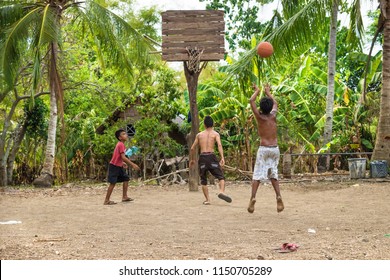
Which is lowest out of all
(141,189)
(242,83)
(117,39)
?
(141,189)

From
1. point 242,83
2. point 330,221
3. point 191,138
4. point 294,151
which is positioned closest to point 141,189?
point 191,138

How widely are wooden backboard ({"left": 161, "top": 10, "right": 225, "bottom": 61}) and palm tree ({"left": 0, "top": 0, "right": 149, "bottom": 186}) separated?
3111mm

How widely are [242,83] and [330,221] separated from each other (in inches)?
319

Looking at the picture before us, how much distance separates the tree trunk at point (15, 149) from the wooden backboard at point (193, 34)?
856 centimetres

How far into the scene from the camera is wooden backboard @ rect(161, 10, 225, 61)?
1571cm

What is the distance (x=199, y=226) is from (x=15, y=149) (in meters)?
14.6

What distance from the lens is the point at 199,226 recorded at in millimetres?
9289

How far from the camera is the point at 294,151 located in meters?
21.3

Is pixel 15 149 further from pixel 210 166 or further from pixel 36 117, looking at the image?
pixel 210 166

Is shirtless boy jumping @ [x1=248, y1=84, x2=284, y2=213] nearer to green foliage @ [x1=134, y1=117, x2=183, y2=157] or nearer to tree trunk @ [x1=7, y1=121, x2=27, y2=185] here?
green foliage @ [x1=134, y1=117, x2=183, y2=157]

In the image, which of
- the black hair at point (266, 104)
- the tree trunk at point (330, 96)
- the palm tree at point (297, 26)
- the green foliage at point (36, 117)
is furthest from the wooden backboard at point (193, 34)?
the green foliage at point (36, 117)

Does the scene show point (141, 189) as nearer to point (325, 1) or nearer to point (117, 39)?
point (117, 39)

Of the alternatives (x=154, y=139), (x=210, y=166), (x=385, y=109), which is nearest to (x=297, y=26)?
(x=385, y=109)

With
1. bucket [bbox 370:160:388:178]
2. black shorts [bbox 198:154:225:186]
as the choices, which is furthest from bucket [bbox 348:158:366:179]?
black shorts [bbox 198:154:225:186]
